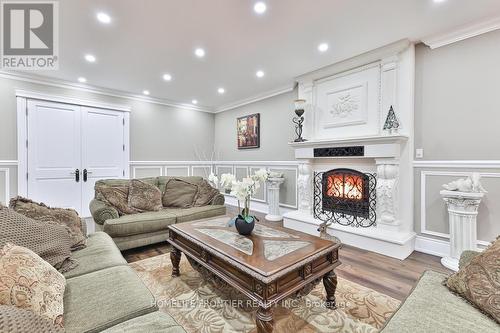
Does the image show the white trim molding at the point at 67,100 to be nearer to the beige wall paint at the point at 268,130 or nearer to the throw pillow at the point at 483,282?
the beige wall paint at the point at 268,130

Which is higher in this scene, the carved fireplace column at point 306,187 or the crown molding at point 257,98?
the crown molding at point 257,98

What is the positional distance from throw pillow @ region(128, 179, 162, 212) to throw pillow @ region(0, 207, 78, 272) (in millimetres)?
1546

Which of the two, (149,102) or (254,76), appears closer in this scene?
(254,76)

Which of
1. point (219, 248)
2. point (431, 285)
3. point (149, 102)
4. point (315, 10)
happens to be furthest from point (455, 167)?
point (149, 102)

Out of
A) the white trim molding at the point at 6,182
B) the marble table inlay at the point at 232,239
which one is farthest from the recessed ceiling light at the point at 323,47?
the white trim molding at the point at 6,182

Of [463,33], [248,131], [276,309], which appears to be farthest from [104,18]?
[463,33]

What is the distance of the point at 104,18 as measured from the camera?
2492mm

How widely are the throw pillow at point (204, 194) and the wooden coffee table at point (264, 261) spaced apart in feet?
4.88

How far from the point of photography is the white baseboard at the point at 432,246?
2.82m

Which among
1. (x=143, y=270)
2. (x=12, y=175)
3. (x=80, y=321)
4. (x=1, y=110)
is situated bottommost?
(x=143, y=270)

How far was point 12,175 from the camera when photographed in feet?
13.1

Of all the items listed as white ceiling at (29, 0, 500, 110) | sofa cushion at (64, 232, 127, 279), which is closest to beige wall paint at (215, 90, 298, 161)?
white ceiling at (29, 0, 500, 110)

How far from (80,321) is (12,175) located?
4412mm

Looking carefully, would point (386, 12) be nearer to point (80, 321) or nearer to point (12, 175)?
point (80, 321)
